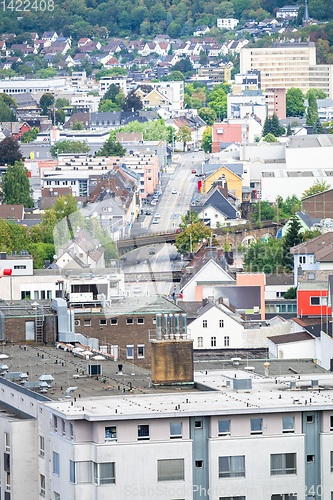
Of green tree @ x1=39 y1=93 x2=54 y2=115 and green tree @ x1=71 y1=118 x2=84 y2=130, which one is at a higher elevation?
green tree @ x1=39 y1=93 x2=54 y2=115

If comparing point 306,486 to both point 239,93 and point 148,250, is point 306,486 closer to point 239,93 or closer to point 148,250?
point 148,250

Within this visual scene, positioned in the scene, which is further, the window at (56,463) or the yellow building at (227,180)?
the yellow building at (227,180)

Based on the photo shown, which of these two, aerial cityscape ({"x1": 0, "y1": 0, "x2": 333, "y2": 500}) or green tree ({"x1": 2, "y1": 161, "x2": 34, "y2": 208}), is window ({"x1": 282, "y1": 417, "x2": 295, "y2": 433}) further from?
green tree ({"x1": 2, "y1": 161, "x2": 34, "y2": 208})

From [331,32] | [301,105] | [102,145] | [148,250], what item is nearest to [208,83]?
[331,32]

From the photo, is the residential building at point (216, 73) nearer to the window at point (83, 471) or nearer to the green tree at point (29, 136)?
the green tree at point (29, 136)

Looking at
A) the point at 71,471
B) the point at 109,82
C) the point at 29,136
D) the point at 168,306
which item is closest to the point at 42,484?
the point at 71,471

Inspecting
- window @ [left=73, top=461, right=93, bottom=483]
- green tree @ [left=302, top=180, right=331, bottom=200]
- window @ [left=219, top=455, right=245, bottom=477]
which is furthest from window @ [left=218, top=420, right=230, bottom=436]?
green tree @ [left=302, top=180, right=331, bottom=200]

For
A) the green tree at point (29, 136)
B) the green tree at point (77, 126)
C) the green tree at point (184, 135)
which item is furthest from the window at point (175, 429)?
the green tree at point (77, 126)

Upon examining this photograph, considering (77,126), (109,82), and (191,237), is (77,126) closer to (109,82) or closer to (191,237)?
(109,82)
